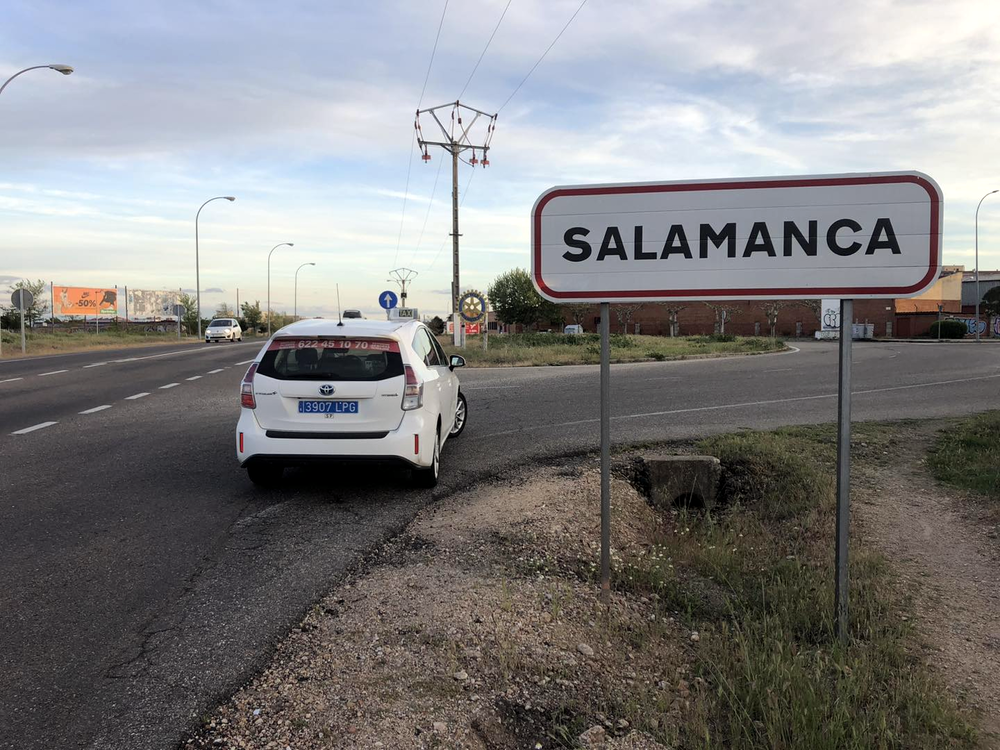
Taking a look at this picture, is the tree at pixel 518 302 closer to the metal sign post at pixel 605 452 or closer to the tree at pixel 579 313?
the tree at pixel 579 313

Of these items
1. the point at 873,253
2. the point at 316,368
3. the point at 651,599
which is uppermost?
the point at 873,253

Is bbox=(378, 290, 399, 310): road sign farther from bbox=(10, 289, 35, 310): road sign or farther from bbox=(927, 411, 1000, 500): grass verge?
bbox=(927, 411, 1000, 500): grass verge

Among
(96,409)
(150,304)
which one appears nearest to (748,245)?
(96,409)

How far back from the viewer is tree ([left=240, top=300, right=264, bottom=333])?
336 feet

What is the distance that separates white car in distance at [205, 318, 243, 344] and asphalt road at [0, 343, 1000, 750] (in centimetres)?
3907

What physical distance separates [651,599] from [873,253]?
2.23 metres

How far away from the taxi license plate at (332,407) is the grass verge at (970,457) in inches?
214

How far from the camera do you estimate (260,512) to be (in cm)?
602

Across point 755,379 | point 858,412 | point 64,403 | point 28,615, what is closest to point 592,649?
point 28,615

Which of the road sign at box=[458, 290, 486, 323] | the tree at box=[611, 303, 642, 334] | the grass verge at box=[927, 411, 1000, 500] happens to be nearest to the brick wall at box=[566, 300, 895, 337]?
the tree at box=[611, 303, 642, 334]

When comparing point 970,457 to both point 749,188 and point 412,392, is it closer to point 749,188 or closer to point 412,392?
point 749,188

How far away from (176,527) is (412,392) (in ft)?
6.96

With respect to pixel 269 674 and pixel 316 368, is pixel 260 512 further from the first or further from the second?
pixel 269 674

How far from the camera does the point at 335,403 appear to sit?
636 cm
